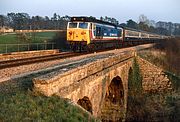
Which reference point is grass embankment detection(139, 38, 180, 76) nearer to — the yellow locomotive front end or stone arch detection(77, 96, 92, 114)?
the yellow locomotive front end

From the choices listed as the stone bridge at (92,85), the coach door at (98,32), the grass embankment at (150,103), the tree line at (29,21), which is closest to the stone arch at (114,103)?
the stone bridge at (92,85)

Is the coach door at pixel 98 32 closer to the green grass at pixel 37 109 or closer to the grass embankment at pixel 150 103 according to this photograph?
the grass embankment at pixel 150 103

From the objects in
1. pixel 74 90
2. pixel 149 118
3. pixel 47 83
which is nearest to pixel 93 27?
pixel 149 118

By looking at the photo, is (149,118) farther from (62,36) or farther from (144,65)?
(62,36)

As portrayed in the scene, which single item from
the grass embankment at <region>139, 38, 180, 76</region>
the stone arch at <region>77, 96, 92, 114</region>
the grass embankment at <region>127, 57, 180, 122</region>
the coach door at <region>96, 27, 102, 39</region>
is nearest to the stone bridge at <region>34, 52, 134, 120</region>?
the stone arch at <region>77, 96, 92, 114</region>

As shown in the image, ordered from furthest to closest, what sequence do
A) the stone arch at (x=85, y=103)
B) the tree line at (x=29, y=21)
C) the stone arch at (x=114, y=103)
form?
the tree line at (x=29, y=21)
the stone arch at (x=114, y=103)
the stone arch at (x=85, y=103)

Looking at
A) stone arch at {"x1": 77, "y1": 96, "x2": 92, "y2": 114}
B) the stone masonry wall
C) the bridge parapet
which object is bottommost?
the stone masonry wall

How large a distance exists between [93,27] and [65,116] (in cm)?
2322

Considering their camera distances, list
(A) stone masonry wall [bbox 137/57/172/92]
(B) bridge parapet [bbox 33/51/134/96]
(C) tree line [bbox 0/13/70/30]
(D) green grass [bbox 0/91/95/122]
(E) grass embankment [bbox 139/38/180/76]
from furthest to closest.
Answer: (C) tree line [bbox 0/13/70/30] → (E) grass embankment [bbox 139/38/180/76] → (A) stone masonry wall [bbox 137/57/172/92] → (B) bridge parapet [bbox 33/51/134/96] → (D) green grass [bbox 0/91/95/122]

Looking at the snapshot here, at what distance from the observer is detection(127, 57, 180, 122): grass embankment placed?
86.7ft

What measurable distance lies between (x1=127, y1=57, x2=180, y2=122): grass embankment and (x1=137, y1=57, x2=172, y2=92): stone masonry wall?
2.07 ft

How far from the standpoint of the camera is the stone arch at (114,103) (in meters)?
25.1

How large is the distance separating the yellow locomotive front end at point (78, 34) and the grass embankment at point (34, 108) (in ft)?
66.2

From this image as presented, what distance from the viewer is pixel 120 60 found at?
2439 cm
